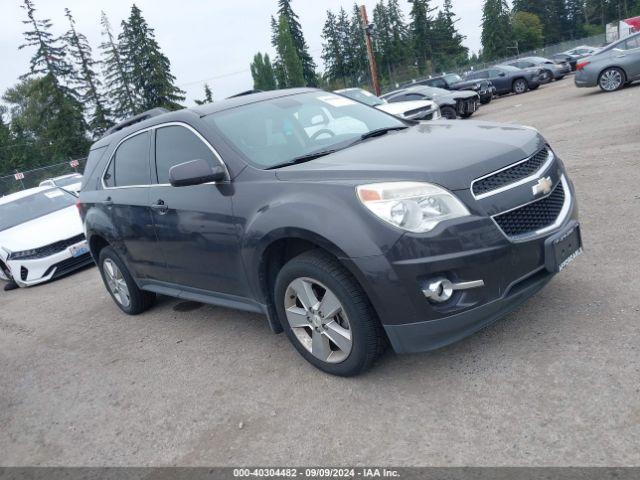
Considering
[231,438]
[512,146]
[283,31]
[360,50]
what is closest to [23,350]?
[231,438]

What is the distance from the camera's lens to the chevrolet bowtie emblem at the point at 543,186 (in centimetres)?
305

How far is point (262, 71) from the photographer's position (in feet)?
358

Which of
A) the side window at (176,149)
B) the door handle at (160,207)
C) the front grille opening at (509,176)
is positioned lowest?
the front grille opening at (509,176)

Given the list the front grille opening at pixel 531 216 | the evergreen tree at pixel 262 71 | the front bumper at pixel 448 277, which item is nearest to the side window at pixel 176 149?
the front bumper at pixel 448 277

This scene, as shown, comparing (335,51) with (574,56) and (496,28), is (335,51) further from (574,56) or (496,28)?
(574,56)

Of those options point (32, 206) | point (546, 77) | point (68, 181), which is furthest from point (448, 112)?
point (32, 206)

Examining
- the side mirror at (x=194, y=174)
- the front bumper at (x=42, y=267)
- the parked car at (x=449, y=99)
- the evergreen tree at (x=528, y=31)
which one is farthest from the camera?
the evergreen tree at (x=528, y=31)

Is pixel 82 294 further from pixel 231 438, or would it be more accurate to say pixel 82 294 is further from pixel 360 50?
pixel 360 50

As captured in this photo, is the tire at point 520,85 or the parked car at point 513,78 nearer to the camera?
the parked car at point 513,78

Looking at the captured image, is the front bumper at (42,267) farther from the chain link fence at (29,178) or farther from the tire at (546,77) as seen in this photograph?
the chain link fence at (29,178)

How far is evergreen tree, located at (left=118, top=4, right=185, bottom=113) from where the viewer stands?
53.4 m

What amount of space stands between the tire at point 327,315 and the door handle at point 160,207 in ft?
4.23

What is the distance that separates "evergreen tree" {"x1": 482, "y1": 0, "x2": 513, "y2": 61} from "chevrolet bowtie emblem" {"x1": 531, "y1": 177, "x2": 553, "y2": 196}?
93.9m

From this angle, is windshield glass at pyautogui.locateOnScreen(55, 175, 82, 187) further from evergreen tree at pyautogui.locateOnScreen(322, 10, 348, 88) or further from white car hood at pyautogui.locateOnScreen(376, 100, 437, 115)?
evergreen tree at pyautogui.locateOnScreen(322, 10, 348, 88)
